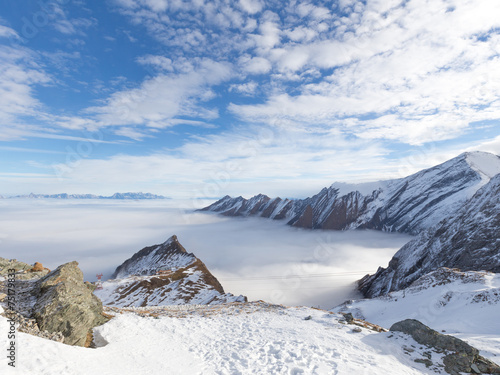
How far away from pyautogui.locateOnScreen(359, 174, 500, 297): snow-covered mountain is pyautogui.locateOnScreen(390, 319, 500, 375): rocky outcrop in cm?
6177

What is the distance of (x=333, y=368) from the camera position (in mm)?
12484

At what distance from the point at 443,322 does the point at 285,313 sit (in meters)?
25.3

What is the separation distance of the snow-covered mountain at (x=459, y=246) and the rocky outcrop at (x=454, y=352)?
61.8 m

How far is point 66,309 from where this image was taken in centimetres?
1429

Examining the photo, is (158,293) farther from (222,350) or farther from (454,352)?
(454,352)

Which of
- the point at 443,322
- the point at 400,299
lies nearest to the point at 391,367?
the point at 443,322

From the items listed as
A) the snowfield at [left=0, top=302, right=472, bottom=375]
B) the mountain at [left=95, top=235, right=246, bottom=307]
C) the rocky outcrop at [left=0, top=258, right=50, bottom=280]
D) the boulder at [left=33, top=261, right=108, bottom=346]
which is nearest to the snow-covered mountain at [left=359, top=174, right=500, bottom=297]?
the mountain at [left=95, top=235, right=246, bottom=307]

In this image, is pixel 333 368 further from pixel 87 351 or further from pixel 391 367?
pixel 87 351

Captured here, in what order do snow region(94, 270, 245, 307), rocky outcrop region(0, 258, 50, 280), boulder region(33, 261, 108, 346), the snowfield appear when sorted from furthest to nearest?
snow region(94, 270, 245, 307) → rocky outcrop region(0, 258, 50, 280) → boulder region(33, 261, 108, 346) → the snowfield

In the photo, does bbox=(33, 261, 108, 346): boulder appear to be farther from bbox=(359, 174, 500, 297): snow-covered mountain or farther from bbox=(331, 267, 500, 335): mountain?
bbox=(359, 174, 500, 297): snow-covered mountain

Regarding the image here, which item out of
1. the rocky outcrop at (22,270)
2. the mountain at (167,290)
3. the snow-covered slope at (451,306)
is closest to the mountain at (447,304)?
the snow-covered slope at (451,306)

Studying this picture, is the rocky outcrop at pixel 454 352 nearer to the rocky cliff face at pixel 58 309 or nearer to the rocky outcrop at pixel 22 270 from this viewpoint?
the rocky cliff face at pixel 58 309

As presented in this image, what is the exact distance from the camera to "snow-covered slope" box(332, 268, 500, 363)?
2769cm

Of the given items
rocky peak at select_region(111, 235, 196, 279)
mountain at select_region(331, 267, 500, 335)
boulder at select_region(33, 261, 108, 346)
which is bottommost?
Answer: rocky peak at select_region(111, 235, 196, 279)
